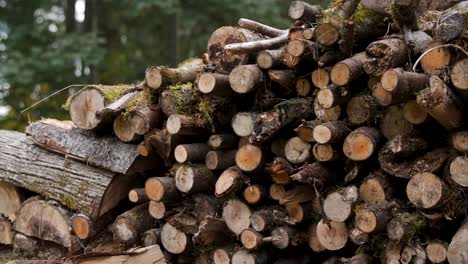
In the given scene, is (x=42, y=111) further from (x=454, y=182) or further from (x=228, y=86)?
(x=454, y=182)

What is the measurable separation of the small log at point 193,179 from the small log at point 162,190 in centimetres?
7

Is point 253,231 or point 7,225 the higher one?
point 253,231

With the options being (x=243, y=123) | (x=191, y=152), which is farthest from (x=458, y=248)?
(x=191, y=152)

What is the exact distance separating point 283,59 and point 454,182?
1103 mm

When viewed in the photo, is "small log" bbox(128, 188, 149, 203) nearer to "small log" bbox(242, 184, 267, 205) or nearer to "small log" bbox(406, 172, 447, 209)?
"small log" bbox(242, 184, 267, 205)

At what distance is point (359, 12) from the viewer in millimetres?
3041

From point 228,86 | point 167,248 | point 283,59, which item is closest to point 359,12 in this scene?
point 283,59

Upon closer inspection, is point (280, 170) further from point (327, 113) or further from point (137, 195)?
point (137, 195)

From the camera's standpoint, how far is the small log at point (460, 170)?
96.9 inches

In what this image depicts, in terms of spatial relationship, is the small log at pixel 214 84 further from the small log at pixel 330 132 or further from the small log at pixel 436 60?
the small log at pixel 436 60

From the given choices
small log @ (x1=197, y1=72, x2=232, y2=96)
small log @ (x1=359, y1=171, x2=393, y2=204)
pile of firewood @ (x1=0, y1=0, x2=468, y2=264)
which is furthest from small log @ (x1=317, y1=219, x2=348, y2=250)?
small log @ (x1=197, y1=72, x2=232, y2=96)

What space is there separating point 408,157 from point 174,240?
1515 millimetres

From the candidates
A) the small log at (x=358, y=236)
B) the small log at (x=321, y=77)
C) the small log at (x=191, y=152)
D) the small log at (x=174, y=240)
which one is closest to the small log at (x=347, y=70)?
the small log at (x=321, y=77)

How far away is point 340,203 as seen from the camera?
284 centimetres
